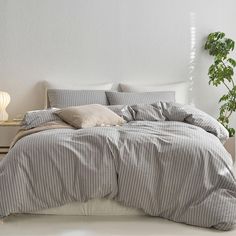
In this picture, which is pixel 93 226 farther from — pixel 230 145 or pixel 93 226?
pixel 230 145

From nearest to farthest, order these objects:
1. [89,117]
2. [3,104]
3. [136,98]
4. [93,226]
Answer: [93,226], [89,117], [136,98], [3,104]

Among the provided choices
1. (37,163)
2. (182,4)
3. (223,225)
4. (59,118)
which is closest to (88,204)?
(37,163)

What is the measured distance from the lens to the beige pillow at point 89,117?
3.89 metres

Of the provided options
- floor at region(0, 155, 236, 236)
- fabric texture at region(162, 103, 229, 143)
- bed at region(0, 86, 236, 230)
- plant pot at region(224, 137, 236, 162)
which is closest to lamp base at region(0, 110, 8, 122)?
fabric texture at region(162, 103, 229, 143)

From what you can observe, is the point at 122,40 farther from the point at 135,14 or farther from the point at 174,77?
the point at 174,77

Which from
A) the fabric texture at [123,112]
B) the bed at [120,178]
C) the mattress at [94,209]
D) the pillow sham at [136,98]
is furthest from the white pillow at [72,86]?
the mattress at [94,209]

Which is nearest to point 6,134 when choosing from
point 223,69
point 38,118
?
point 38,118

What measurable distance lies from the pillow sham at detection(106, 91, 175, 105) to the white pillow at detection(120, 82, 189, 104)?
0.24m

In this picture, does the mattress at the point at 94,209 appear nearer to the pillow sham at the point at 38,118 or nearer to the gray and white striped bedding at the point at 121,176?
the gray and white striped bedding at the point at 121,176

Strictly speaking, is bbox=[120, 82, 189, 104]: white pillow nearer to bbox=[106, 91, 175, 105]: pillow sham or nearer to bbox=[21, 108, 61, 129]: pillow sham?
bbox=[106, 91, 175, 105]: pillow sham

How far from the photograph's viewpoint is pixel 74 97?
5141mm

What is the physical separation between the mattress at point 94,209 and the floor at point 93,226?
0.11ft

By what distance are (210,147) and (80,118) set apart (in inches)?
46.1

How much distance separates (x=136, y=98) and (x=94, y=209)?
209 centimetres
